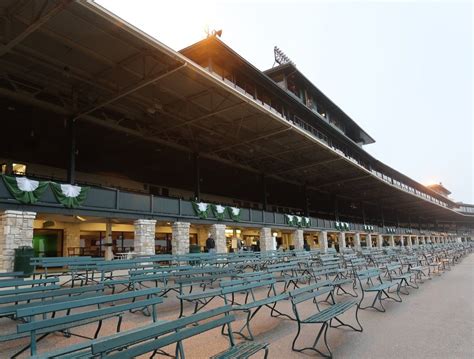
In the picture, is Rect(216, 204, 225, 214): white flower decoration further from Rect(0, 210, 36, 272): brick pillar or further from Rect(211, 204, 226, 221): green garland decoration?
Rect(0, 210, 36, 272): brick pillar

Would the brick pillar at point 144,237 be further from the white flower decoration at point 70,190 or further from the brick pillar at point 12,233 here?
the brick pillar at point 12,233

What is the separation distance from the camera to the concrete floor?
507cm

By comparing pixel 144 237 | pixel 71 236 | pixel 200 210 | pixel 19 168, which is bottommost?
pixel 144 237

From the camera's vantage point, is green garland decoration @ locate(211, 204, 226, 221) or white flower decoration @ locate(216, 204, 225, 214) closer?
green garland decoration @ locate(211, 204, 226, 221)

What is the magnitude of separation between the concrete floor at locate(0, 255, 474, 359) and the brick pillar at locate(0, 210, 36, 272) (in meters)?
7.03

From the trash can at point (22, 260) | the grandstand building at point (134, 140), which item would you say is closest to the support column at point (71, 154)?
the grandstand building at point (134, 140)

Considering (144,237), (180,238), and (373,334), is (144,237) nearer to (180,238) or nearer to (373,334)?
(180,238)

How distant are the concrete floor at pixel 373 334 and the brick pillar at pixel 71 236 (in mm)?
13893

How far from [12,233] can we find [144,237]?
6.31 meters

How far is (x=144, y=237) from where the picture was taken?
705 inches

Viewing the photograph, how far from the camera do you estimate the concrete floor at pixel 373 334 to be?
5066 mm

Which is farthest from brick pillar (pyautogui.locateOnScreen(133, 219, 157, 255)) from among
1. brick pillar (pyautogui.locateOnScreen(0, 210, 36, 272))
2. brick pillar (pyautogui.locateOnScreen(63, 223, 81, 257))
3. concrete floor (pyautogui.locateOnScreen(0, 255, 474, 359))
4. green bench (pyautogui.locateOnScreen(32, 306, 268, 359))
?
green bench (pyautogui.locateOnScreen(32, 306, 268, 359))

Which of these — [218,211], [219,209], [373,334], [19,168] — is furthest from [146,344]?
[19,168]

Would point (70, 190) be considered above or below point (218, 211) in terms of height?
above
